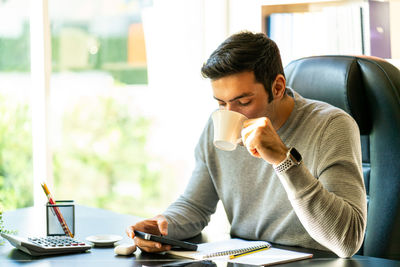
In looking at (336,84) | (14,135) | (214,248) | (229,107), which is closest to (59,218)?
(214,248)

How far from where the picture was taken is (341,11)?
8.57 feet

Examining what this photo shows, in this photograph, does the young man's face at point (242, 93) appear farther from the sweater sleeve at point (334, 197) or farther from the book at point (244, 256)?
the book at point (244, 256)

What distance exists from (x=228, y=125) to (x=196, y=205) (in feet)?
1.44

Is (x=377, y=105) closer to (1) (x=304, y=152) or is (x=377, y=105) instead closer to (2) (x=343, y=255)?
(1) (x=304, y=152)

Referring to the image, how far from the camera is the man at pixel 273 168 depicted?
1.41m

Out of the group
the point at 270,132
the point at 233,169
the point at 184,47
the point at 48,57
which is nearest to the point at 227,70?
the point at 270,132

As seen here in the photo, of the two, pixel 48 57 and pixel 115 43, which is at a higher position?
pixel 115 43

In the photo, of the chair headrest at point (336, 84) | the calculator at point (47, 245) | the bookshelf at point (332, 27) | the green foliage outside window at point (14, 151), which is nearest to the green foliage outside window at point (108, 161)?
the green foliage outside window at point (14, 151)

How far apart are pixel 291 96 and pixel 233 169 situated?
30 centimetres

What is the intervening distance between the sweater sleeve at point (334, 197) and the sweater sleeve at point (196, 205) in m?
0.40

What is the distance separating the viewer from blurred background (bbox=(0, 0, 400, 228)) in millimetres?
2541

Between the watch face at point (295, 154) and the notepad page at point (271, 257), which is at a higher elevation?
the watch face at point (295, 154)

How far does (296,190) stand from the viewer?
1.39 meters

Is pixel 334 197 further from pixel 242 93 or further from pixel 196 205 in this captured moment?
pixel 196 205
